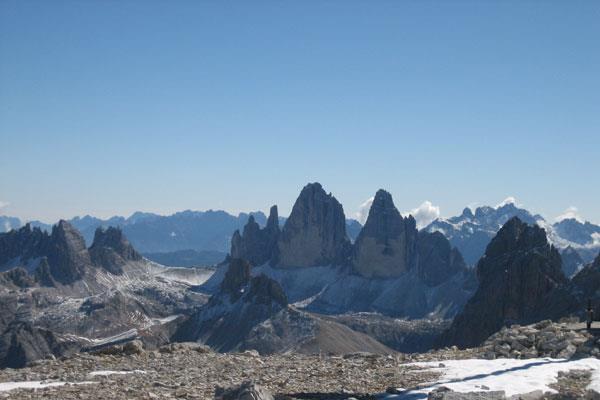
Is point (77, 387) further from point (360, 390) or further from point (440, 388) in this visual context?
point (440, 388)

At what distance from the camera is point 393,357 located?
37.7 meters

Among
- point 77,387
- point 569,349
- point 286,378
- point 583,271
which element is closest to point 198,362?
point 286,378

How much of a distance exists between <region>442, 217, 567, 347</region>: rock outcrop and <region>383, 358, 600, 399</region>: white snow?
407ft

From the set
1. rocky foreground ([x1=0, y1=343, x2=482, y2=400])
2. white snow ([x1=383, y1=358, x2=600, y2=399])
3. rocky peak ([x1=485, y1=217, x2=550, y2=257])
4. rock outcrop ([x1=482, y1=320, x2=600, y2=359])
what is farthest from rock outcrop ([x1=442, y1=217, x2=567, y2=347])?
white snow ([x1=383, y1=358, x2=600, y2=399])

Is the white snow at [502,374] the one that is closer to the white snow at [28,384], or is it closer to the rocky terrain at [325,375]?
the rocky terrain at [325,375]

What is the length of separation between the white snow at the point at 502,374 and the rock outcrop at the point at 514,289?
12405 cm

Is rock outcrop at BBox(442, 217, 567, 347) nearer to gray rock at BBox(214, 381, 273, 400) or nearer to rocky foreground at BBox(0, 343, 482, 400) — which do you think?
rocky foreground at BBox(0, 343, 482, 400)

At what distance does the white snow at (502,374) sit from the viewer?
1035 inches

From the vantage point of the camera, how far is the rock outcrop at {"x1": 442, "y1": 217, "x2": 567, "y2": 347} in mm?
165125

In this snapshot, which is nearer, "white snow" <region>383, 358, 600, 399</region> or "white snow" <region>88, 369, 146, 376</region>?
"white snow" <region>383, 358, 600, 399</region>

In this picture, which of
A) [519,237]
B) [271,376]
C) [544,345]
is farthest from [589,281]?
[271,376]

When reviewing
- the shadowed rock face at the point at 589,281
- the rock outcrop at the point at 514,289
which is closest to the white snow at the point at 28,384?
the shadowed rock face at the point at 589,281

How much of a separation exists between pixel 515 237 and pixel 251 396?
598ft

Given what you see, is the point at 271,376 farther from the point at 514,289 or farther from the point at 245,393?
the point at 514,289
